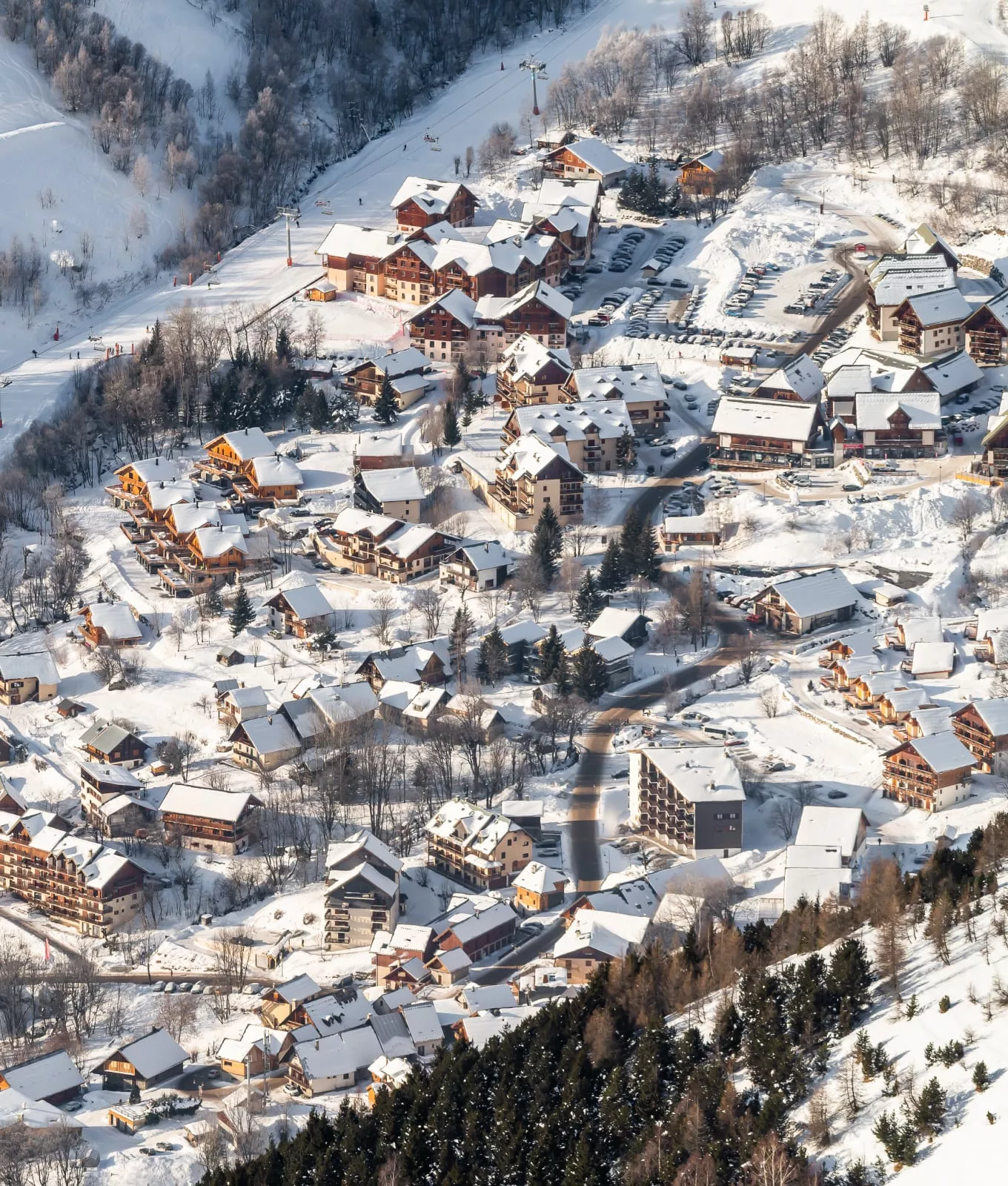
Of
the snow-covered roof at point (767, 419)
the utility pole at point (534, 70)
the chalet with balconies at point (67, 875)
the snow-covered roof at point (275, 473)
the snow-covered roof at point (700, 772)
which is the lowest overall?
the chalet with balconies at point (67, 875)

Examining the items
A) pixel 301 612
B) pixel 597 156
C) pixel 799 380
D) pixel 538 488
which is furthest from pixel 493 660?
pixel 597 156

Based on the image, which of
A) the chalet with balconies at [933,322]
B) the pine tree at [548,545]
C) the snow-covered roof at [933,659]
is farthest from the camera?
the chalet with balconies at [933,322]

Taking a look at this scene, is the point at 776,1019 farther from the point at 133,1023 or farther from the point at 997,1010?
the point at 133,1023

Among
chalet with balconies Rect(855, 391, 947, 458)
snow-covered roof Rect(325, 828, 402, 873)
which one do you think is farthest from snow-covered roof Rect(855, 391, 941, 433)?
snow-covered roof Rect(325, 828, 402, 873)

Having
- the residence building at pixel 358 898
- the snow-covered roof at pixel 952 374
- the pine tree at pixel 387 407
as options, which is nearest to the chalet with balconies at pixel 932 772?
the residence building at pixel 358 898

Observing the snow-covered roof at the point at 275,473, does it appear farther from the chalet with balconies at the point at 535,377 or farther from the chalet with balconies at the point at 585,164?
the chalet with balconies at the point at 585,164

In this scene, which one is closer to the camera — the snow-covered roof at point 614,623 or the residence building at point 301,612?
the snow-covered roof at point 614,623

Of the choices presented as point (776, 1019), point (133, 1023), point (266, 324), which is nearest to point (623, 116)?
point (266, 324)
